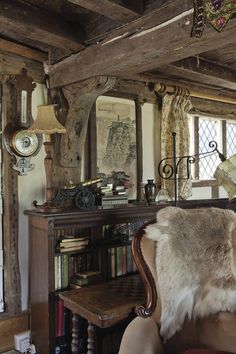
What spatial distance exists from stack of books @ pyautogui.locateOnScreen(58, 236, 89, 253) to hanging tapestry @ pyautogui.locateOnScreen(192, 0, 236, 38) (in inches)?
65.6

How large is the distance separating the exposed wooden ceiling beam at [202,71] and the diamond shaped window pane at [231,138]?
1108 mm

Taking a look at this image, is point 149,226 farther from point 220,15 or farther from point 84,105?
point 84,105

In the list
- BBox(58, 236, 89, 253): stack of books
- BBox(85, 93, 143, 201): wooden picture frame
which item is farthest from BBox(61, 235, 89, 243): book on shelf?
BBox(85, 93, 143, 201): wooden picture frame

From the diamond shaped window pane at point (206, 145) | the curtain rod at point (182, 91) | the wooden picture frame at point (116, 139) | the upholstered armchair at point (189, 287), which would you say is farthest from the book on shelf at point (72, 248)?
the diamond shaped window pane at point (206, 145)

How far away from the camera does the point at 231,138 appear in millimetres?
4676

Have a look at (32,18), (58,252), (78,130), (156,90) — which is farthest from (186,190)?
(32,18)

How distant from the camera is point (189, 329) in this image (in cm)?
182

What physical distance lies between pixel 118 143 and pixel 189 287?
184cm

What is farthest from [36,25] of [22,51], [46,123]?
[46,123]

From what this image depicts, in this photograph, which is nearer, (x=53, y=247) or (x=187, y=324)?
(x=187, y=324)

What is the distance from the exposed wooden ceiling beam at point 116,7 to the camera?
1.97m

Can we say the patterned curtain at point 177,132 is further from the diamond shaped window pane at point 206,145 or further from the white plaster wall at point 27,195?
the white plaster wall at point 27,195

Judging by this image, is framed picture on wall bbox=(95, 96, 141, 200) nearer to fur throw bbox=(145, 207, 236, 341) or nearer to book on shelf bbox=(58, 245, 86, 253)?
book on shelf bbox=(58, 245, 86, 253)

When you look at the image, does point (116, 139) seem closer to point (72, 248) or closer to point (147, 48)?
point (72, 248)
